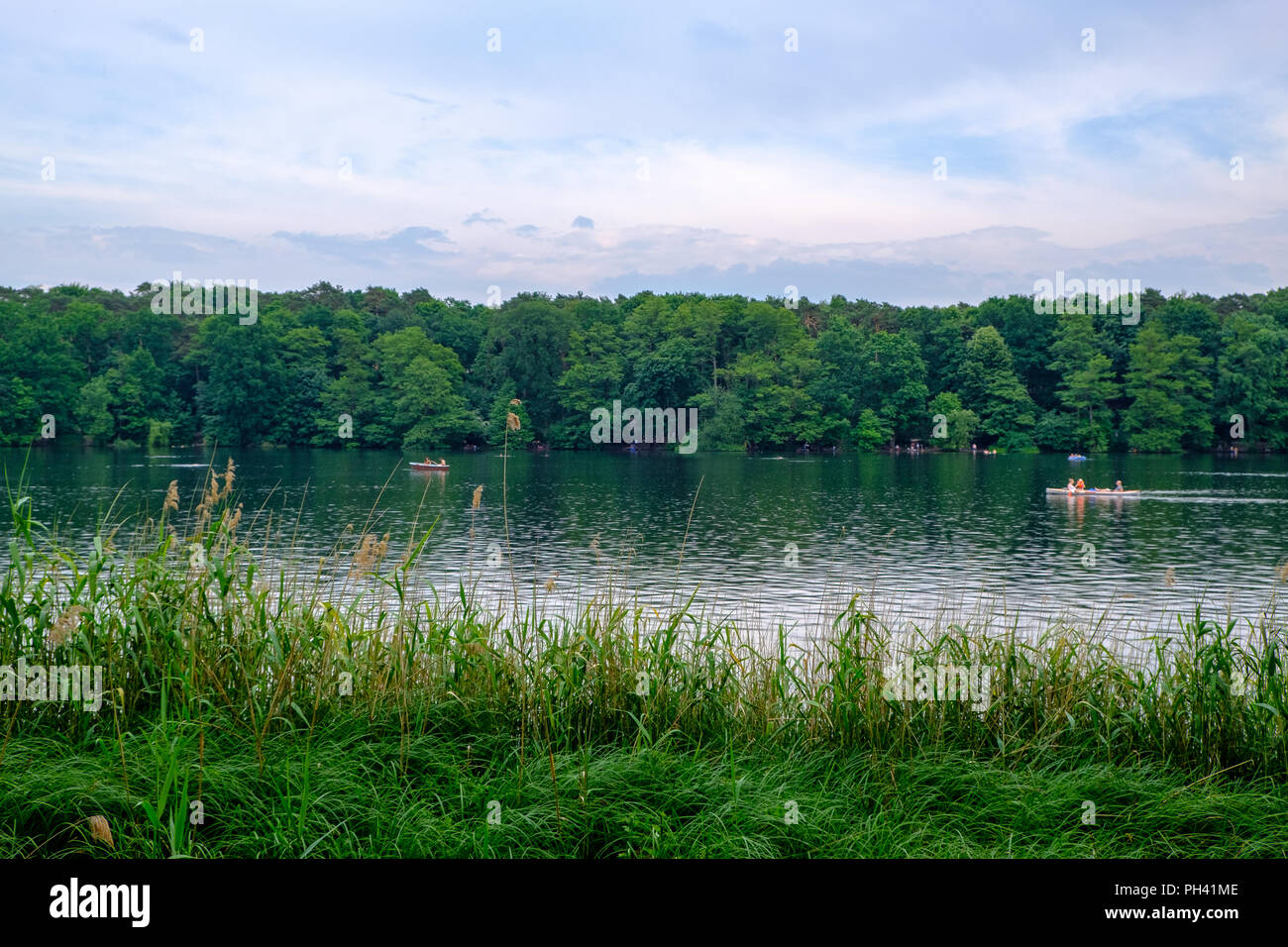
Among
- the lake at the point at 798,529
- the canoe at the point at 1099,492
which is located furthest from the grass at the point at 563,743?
Result: the canoe at the point at 1099,492

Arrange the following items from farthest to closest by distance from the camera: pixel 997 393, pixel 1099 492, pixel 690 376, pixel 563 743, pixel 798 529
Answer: pixel 690 376 < pixel 997 393 < pixel 1099 492 < pixel 798 529 < pixel 563 743

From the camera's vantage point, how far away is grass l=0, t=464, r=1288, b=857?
14.3 feet

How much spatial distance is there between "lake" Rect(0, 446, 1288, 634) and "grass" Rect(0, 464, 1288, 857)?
924 mm

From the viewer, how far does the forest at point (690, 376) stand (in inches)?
3834

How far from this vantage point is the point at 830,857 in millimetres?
4297

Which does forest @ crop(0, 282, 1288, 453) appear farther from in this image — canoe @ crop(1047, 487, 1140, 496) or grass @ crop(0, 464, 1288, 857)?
grass @ crop(0, 464, 1288, 857)

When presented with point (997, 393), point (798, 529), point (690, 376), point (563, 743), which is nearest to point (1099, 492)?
point (798, 529)

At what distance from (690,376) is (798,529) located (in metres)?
67.8

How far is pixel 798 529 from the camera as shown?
132ft

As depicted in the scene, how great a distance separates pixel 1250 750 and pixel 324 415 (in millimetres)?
104569

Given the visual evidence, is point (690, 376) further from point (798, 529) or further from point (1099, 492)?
point (798, 529)

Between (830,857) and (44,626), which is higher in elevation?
(44,626)
